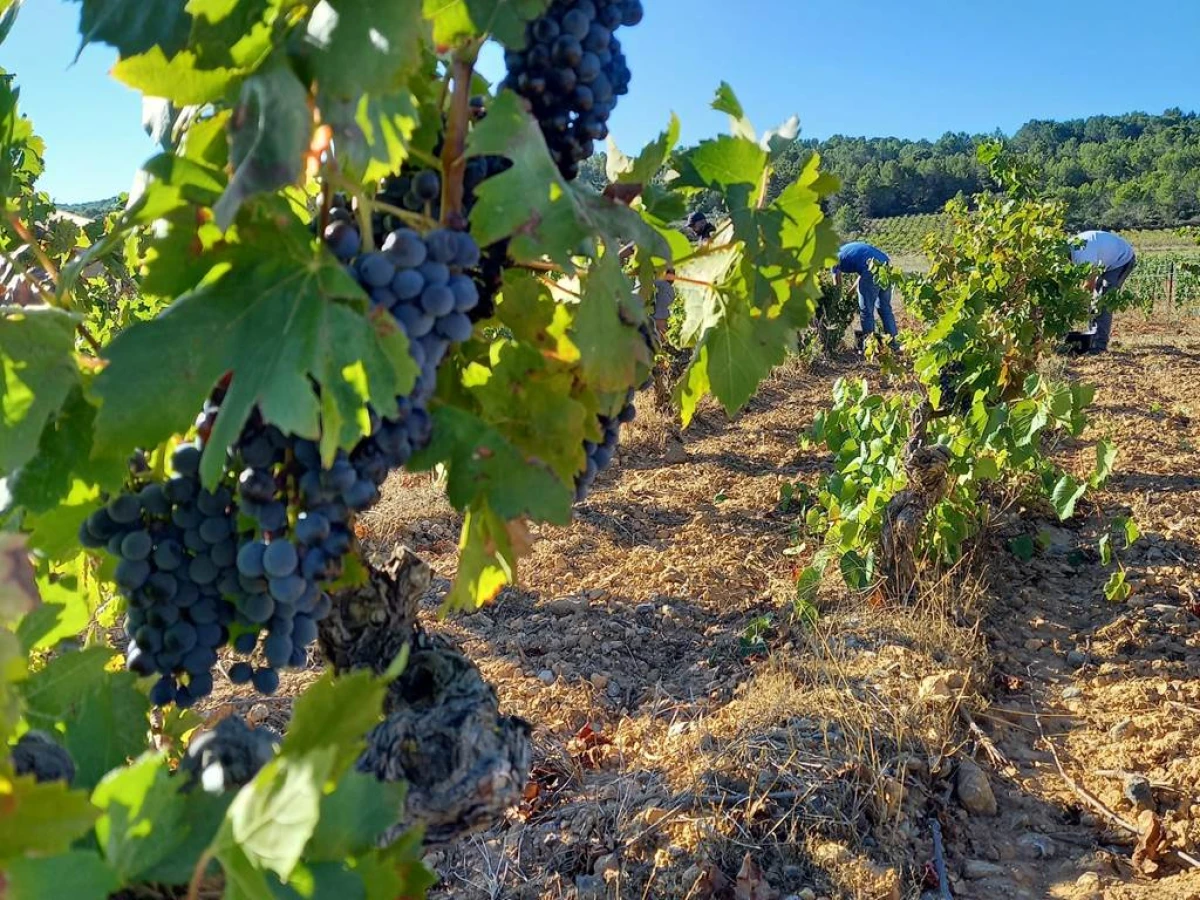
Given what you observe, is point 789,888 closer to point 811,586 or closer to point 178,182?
point 811,586

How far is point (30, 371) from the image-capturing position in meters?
1.18

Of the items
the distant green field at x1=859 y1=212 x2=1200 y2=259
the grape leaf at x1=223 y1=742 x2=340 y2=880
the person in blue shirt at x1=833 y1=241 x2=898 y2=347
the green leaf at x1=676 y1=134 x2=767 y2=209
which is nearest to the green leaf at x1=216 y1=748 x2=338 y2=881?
the grape leaf at x1=223 y1=742 x2=340 y2=880

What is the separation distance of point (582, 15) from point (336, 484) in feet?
2.55

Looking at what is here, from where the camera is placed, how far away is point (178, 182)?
118cm

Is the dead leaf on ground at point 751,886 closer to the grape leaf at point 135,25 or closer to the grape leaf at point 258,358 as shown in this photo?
the grape leaf at point 258,358

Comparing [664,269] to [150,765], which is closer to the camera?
[150,765]

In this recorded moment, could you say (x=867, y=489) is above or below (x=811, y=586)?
above

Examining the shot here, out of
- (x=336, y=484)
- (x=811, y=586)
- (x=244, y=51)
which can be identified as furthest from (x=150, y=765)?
(x=811, y=586)

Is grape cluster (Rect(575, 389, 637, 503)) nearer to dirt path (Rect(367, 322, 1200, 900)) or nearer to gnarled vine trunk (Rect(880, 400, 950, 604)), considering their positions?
dirt path (Rect(367, 322, 1200, 900))

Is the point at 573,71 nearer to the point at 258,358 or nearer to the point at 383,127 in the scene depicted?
the point at 383,127

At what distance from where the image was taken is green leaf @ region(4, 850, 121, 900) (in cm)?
75

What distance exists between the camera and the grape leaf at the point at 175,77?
1.19m

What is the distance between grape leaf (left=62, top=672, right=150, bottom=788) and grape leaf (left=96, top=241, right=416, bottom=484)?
1.23ft

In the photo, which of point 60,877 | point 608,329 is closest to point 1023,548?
point 608,329
